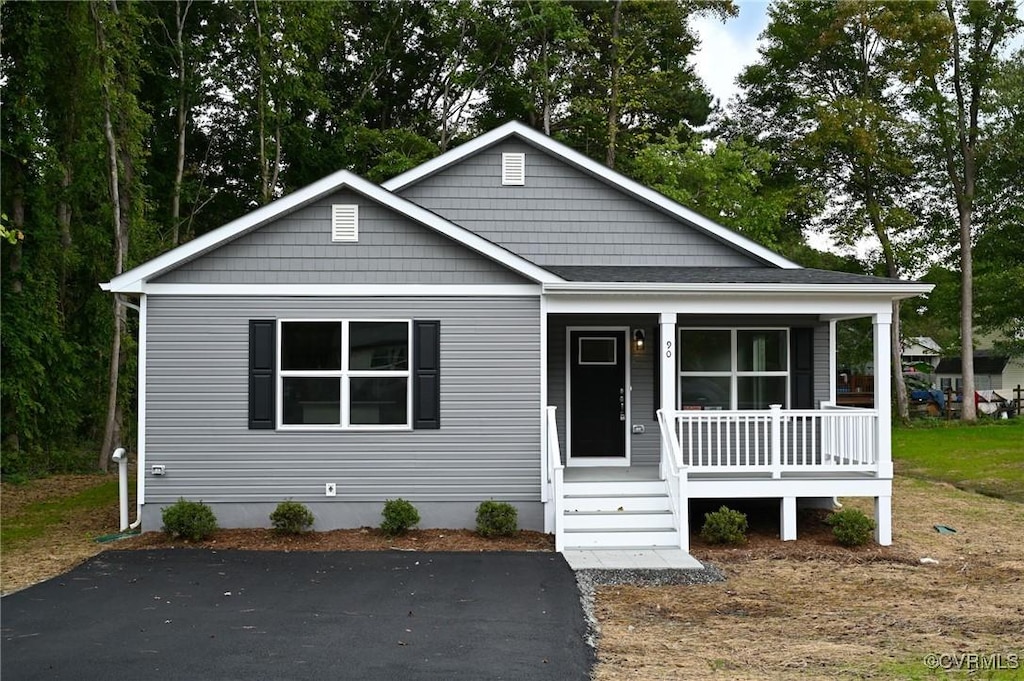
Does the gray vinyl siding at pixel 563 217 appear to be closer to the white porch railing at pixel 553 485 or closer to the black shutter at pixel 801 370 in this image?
the black shutter at pixel 801 370

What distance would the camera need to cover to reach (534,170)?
42.8 ft

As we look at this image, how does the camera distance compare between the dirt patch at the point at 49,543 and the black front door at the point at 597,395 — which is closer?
the dirt patch at the point at 49,543

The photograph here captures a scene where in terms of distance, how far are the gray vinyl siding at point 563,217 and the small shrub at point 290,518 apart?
15.6ft

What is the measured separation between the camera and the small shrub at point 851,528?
1045 cm

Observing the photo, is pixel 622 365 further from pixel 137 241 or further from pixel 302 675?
pixel 137 241

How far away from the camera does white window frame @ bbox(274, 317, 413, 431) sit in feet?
35.4

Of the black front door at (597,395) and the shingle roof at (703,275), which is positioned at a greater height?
the shingle roof at (703,275)

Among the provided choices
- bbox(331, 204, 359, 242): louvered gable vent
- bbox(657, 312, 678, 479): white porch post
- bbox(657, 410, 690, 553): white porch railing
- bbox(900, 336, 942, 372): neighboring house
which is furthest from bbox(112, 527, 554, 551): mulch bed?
bbox(900, 336, 942, 372): neighboring house

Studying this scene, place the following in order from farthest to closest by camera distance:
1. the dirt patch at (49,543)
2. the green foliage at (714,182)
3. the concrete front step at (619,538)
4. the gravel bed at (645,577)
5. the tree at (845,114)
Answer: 1. the tree at (845,114)
2. the green foliage at (714,182)
3. the concrete front step at (619,538)
4. the dirt patch at (49,543)
5. the gravel bed at (645,577)

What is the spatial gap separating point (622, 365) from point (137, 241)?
11081 mm

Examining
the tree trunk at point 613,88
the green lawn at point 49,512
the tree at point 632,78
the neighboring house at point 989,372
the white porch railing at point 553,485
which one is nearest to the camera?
the white porch railing at point 553,485

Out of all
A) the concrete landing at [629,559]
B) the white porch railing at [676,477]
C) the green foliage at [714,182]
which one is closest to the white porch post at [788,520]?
the white porch railing at [676,477]

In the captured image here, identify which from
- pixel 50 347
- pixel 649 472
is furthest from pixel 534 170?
pixel 50 347

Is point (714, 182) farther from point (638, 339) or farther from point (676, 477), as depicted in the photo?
point (676, 477)
